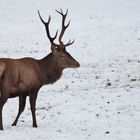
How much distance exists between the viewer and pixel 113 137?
10156 millimetres

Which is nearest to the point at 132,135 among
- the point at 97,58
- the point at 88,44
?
the point at 97,58

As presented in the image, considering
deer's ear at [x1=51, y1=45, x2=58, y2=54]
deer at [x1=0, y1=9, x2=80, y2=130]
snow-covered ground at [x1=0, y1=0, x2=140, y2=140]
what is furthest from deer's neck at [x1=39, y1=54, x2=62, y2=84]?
snow-covered ground at [x1=0, y1=0, x2=140, y2=140]

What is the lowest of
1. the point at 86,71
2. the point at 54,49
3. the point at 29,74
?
the point at 86,71

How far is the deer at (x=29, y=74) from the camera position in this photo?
1038 centimetres

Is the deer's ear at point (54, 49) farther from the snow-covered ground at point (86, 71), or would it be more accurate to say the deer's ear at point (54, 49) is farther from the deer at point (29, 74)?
the snow-covered ground at point (86, 71)

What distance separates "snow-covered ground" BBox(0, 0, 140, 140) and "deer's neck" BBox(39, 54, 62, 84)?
39.0 inches

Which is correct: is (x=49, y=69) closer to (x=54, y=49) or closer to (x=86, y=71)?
(x=54, y=49)

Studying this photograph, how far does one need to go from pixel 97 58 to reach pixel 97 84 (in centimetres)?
532

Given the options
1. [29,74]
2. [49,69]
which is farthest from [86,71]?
[29,74]

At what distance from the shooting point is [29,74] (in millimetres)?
10969

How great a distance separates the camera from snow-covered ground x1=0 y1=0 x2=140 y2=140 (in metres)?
11.0

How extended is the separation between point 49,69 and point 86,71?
24.5 ft

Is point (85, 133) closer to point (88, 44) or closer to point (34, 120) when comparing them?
point (34, 120)

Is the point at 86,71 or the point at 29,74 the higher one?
the point at 29,74
